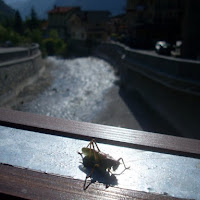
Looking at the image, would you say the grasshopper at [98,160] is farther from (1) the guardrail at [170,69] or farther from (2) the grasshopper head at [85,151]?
(1) the guardrail at [170,69]

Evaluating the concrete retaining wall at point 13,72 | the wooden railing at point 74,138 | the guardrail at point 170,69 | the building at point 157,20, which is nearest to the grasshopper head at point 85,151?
the wooden railing at point 74,138

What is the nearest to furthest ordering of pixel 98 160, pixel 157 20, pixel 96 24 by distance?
pixel 98 160 < pixel 157 20 < pixel 96 24

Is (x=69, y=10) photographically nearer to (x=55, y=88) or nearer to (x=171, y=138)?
(x=55, y=88)

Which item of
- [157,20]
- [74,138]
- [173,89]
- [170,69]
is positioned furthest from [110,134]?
[157,20]

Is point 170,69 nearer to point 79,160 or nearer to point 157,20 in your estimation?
point 79,160

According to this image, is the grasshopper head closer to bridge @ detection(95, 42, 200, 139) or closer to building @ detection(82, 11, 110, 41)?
bridge @ detection(95, 42, 200, 139)

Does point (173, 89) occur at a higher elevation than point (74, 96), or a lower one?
higher

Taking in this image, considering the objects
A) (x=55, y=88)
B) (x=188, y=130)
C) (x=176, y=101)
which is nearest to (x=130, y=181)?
(x=188, y=130)
